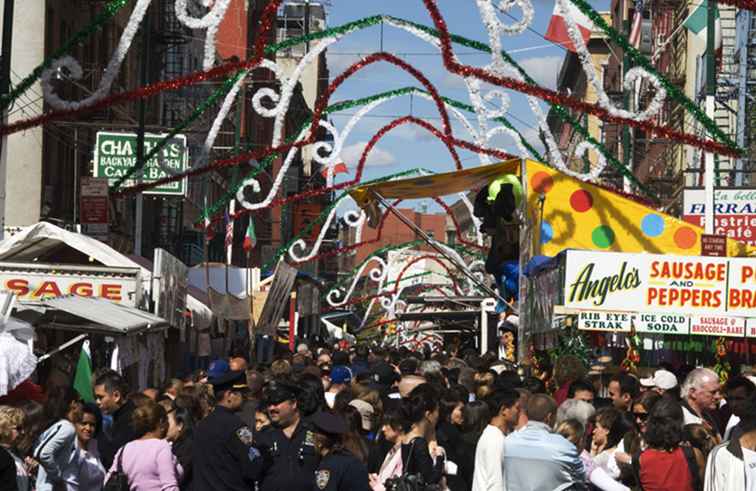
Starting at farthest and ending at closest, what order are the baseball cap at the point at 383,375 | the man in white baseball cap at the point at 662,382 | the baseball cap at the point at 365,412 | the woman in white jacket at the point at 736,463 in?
the baseball cap at the point at 383,375, the man in white baseball cap at the point at 662,382, the baseball cap at the point at 365,412, the woman in white jacket at the point at 736,463

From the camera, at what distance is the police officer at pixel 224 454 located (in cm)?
1059

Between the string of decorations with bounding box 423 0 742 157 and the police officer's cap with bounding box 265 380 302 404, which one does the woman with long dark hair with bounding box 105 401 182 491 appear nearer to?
the police officer's cap with bounding box 265 380 302 404

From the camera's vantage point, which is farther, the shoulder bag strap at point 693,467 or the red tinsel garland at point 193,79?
the red tinsel garland at point 193,79

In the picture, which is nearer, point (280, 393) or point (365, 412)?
point (280, 393)

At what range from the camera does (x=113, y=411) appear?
1291 cm

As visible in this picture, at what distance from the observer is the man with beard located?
33.5ft

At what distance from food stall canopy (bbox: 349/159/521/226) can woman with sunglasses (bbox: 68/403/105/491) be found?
41.2 feet

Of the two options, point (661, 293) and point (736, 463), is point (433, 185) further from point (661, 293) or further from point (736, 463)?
point (736, 463)

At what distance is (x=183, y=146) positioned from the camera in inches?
1348

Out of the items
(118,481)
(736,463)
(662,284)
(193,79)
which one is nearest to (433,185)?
(193,79)

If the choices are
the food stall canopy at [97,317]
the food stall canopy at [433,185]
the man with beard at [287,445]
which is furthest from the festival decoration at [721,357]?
the man with beard at [287,445]

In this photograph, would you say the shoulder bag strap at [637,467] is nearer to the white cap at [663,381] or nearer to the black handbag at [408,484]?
the black handbag at [408,484]

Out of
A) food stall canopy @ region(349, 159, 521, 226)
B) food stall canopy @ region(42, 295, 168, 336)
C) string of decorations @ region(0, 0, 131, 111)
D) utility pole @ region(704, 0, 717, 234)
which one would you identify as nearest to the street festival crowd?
food stall canopy @ region(42, 295, 168, 336)

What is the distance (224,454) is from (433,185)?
14260 mm
